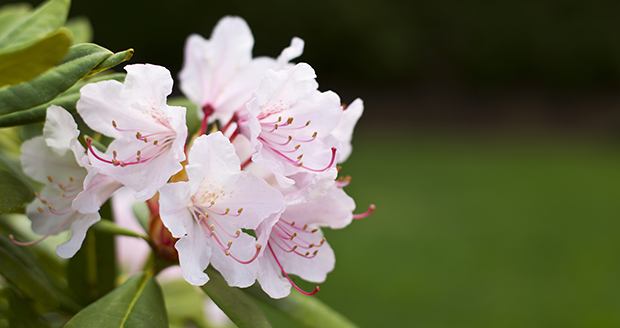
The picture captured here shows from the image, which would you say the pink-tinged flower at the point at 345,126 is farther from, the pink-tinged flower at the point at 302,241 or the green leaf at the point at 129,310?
the green leaf at the point at 129,310

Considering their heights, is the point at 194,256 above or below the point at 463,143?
above

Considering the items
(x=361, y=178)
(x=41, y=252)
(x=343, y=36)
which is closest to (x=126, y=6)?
(x=343, y=36)

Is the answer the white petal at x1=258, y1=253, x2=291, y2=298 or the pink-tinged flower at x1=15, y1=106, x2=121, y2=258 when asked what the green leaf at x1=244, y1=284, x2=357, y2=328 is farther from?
the pink-tinged flower at x1=15, y1=106, x2=121, y2=258

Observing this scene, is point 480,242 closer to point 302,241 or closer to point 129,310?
point 302,241

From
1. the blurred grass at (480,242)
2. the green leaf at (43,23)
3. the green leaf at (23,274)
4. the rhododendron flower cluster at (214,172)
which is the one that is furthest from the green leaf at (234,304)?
the blurred grass at (480,242)

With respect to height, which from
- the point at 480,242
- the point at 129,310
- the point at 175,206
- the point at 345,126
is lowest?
the point at 480,242

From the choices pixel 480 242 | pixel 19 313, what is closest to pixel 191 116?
pixel 19 313
